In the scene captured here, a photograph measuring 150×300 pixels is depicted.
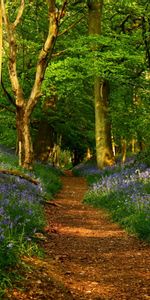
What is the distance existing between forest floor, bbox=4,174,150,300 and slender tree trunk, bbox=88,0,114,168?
10843 mm

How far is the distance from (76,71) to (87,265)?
12.7 meters

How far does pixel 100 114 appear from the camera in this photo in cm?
2119

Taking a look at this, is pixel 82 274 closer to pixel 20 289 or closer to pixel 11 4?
pixel 20 289

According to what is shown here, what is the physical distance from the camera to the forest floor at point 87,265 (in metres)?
5.21

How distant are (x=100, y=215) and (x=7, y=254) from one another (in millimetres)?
6708

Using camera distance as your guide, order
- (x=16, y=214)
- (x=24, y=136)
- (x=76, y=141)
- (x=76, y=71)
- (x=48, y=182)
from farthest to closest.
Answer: (x=76, y=141) → (x=76, y=71) → (x=48, y=182) → (x=24, y=136) → (x=16, y=214)

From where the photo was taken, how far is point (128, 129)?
72.4ft

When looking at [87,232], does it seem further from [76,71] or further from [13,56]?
[76,71]

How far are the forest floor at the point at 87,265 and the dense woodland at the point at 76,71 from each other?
6700 mm

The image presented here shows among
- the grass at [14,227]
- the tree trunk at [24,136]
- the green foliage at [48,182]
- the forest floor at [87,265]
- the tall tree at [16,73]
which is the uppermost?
the tall tree at [16,73]

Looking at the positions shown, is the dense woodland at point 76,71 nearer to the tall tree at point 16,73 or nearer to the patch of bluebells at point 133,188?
the tall tree at point 16,73

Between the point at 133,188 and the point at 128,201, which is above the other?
the point at 133,188

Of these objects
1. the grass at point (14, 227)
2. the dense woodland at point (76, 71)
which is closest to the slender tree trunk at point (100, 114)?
the dense woodland at point (76, 71)

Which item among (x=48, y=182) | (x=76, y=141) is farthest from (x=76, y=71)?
(x=76, y=141)
